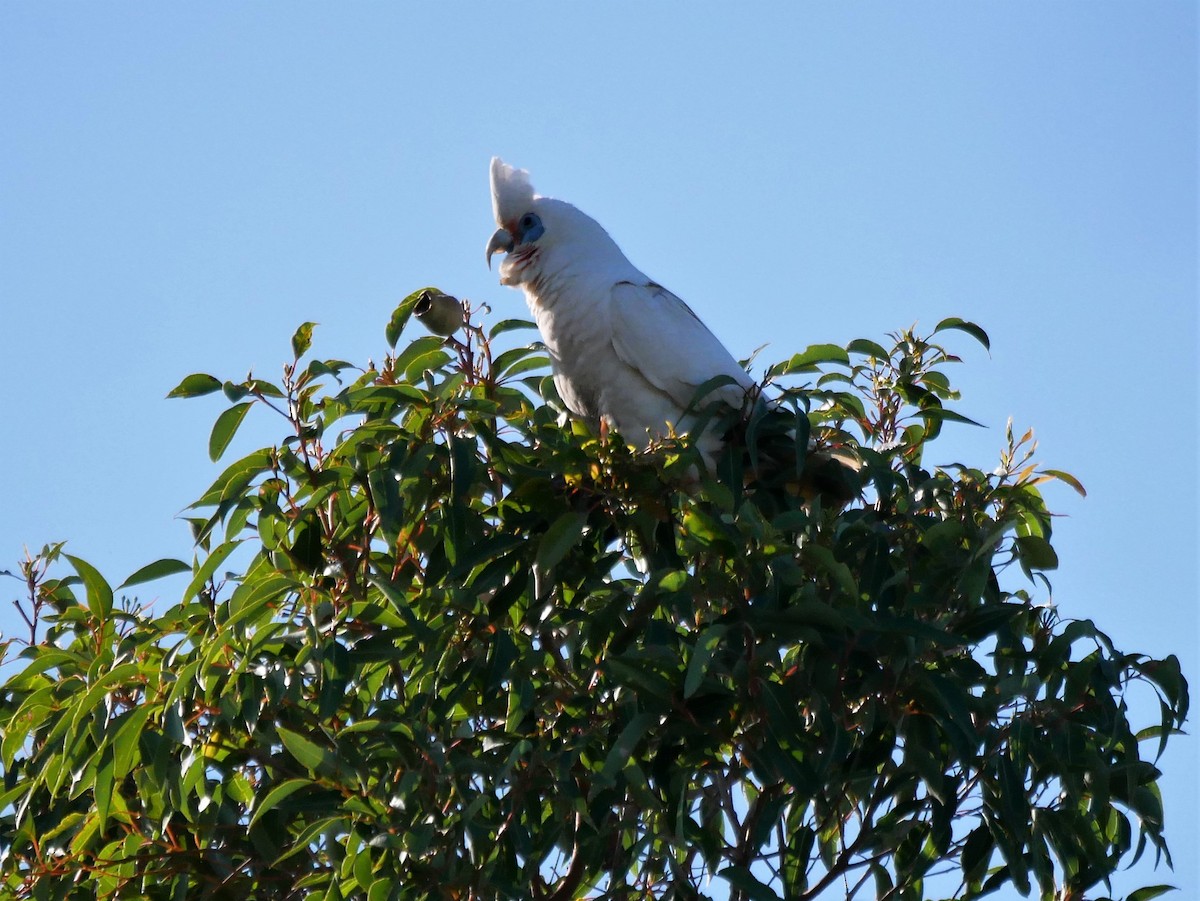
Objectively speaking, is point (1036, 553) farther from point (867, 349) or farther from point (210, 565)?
point (210, 565)

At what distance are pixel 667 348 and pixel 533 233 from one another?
24.1 inches

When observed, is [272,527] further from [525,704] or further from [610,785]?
[610,785]

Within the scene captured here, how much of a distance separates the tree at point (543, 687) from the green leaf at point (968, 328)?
9.1 inches

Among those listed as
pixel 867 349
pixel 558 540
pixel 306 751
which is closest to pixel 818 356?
pixel 867 349

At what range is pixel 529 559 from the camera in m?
2.12

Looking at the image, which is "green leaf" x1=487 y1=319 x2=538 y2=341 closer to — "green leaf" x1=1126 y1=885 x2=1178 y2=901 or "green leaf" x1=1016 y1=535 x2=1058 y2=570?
"green leaf" x1=1016 y1=535 x2=1058 y2=570

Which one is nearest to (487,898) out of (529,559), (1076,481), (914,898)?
(529,559)

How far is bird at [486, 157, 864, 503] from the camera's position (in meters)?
3.12

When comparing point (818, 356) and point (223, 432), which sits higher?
point (818, 356)

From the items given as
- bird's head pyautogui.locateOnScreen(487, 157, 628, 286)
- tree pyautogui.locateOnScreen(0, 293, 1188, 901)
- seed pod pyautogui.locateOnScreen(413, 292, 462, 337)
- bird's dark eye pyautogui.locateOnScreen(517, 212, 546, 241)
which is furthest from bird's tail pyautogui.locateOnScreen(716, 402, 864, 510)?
bird's dark eye pyautogui.locateOnScreen(517, 212, 546, 241)

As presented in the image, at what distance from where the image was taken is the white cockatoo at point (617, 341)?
→ 3125 millimetres

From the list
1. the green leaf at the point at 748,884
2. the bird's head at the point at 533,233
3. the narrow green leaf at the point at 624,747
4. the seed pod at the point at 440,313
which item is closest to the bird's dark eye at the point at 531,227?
the bird's head at the point at 533,233

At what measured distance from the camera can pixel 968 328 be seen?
7.46 feet

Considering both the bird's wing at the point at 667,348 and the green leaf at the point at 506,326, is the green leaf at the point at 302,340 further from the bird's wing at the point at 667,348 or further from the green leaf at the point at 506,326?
the bird's wing at the point at 667,348
